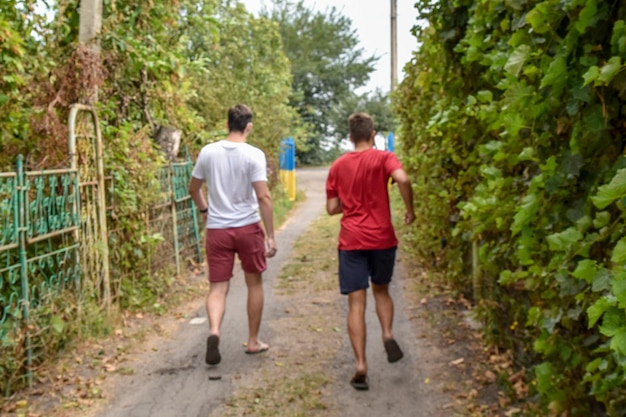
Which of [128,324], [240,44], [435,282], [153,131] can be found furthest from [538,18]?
[240,44]

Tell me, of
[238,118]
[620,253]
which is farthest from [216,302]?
[620,253]

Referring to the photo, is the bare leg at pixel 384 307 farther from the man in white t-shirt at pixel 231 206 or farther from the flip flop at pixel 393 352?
the man in white t-shirt at pixel 231 206

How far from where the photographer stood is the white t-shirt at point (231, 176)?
5523mm

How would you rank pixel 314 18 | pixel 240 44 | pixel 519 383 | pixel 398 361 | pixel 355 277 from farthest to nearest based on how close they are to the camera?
pixel 314 18, pixel 240 44, pixel 398 361, pixel 355 277, pixel 519 383

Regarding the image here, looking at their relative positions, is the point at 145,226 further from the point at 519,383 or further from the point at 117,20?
the point at 519,383

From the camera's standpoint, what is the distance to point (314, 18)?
47.5 m

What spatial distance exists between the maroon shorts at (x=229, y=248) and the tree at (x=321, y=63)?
3832 cm

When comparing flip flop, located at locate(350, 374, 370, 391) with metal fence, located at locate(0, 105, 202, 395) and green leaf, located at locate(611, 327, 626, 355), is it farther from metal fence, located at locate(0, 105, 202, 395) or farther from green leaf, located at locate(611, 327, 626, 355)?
green leaf, located at locate(611, 327, 626, 355)

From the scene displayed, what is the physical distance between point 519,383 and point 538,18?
2.70 m

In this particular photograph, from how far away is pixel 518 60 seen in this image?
281 cm

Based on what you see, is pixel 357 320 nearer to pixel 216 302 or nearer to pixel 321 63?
pixel 216 302

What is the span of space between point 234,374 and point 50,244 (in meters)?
1.82

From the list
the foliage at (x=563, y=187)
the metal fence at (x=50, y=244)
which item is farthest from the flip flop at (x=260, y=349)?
the foliage at (x=563, y=187)

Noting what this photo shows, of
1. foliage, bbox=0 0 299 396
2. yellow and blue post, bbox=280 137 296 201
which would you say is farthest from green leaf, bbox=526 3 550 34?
yellow and blue post, bbox=280 137 296 201
